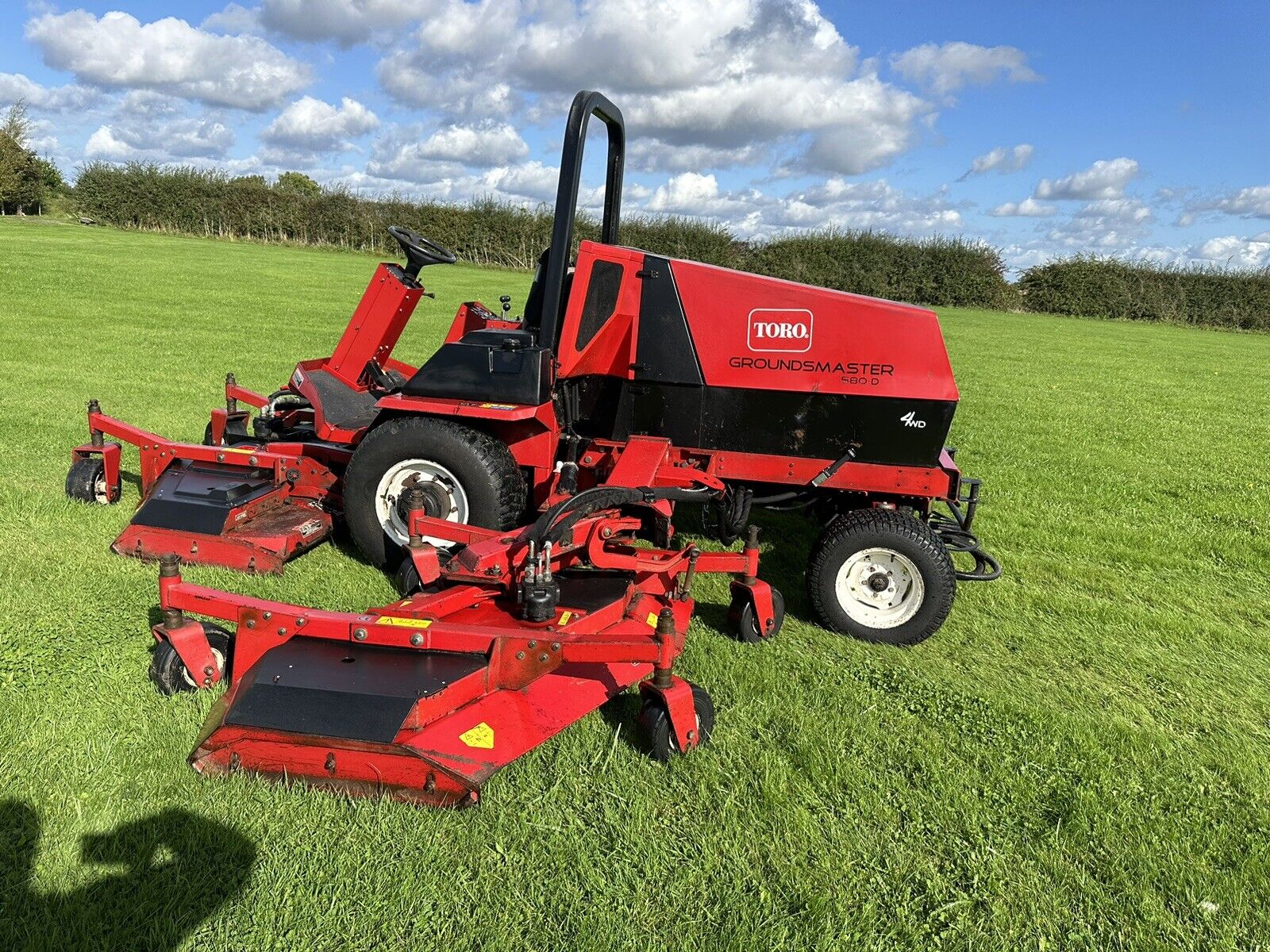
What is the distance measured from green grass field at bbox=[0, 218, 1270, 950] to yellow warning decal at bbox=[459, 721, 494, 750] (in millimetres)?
185

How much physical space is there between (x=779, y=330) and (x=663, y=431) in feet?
2.68

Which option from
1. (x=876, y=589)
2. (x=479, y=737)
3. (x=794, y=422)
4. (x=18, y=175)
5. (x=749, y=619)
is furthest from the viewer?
(x=18, y=175)

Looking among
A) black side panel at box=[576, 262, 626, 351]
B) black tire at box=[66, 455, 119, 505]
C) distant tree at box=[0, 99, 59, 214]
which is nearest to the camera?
black side panel at box=[576, 262, 626, 351]

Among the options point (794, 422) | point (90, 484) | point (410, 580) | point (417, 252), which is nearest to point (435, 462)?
point (410, 580)

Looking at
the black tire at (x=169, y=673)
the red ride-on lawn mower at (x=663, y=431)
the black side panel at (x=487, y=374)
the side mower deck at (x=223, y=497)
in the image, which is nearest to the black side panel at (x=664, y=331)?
the red ride-on lawn mower at (x=663, y=431)

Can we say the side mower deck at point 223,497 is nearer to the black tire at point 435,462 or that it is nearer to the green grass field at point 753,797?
the green grass field at point 753,797

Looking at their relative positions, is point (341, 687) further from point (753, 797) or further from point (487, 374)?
point (487, 374)

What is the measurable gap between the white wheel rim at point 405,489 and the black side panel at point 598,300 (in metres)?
1.00

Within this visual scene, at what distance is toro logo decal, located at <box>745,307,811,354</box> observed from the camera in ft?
14.3

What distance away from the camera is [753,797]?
2.96 m

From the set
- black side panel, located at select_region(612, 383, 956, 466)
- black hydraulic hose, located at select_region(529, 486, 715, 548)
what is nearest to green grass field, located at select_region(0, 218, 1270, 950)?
black hydraulic hose, located at select_region(529, 486, 715, 548)

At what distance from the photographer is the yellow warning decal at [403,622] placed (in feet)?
10.2

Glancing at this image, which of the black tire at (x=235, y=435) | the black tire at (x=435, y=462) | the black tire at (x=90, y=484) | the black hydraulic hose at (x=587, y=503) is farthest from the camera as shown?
the black tire at (x=235, y=435)

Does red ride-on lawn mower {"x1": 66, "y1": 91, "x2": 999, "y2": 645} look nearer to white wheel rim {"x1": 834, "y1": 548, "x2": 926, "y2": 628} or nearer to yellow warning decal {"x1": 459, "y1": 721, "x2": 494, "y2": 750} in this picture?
white wheel rim {"x1": 834, "y1": 548, "x2": 926, "y2": 628}
